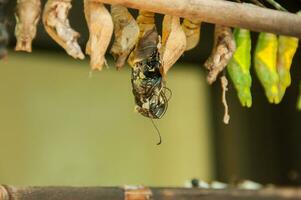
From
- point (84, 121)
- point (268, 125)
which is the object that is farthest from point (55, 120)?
point (268, 125)

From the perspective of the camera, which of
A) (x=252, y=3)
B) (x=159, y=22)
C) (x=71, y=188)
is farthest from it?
(x=159, y=22)

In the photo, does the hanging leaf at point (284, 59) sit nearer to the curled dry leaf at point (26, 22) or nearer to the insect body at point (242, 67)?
the insect body at point (242, 67)

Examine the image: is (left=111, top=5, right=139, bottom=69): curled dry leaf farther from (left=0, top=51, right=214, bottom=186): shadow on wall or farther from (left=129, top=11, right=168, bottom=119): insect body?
(left=0, top=51, right=214, bottom=186): shadow on wall

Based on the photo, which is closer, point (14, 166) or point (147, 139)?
point (14, 166)

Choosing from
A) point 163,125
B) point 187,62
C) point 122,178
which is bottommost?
point 122,178

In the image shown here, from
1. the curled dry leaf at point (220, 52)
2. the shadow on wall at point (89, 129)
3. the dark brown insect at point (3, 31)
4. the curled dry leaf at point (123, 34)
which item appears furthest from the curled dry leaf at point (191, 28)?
the shadow on wall at point (89, 129)

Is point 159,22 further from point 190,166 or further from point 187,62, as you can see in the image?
point 190,166

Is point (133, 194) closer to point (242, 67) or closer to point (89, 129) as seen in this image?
point (242, 67)
